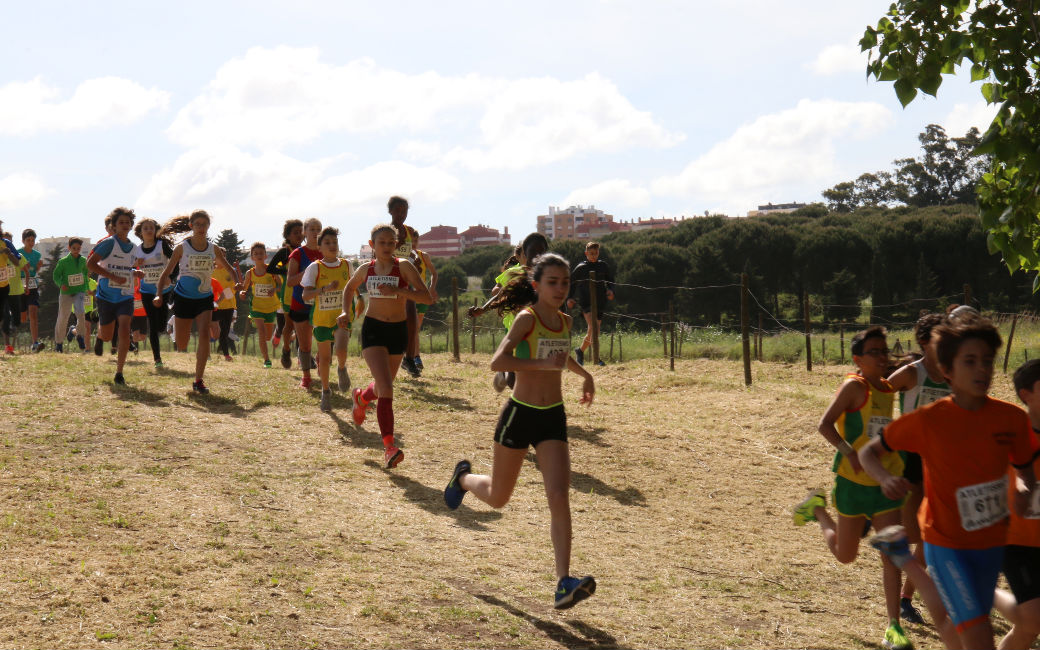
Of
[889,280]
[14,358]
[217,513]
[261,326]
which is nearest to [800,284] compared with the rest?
[889,280]

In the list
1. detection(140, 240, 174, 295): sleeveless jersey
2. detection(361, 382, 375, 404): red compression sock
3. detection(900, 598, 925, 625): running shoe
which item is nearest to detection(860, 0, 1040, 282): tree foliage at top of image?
detection(900, 598, 925, 625): running shoe

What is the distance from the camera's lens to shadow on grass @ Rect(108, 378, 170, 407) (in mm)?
10969

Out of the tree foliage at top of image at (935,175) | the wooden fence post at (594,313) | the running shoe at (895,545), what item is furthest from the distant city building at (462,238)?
the running shoe at (895,545)

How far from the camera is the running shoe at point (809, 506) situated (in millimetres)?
5711

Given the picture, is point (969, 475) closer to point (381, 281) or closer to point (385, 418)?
point (385, 418)

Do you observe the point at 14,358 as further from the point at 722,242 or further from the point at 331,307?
the point at 722,242

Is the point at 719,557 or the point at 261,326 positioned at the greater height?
the point at 261,326

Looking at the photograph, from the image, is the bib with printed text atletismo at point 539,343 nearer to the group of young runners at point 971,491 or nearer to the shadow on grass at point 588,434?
the group of young runners at point 971,491

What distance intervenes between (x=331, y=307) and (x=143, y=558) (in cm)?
544

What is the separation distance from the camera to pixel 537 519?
313 inches

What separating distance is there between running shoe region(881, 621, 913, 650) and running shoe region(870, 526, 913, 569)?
1.34 meters

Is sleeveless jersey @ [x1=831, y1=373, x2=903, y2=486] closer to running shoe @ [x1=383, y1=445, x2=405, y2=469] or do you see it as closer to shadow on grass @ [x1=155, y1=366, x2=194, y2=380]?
running shoe @ [x1=383, y1=445, x2=405, y2=469]

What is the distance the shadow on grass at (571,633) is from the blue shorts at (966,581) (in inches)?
69.5

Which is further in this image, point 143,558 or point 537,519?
point 537,519
